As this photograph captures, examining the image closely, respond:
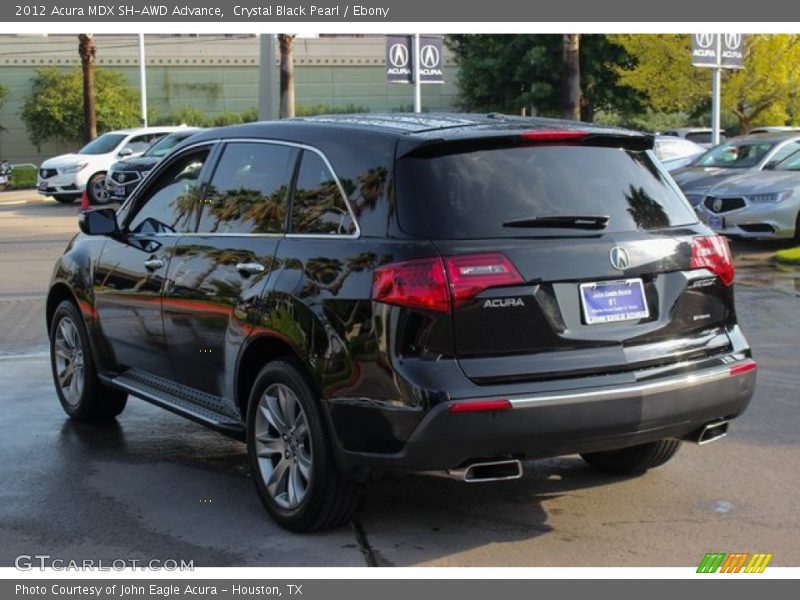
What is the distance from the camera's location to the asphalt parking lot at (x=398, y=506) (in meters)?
5.03

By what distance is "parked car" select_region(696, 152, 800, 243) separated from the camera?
53.4 ft

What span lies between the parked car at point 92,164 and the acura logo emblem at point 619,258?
24.0 meters

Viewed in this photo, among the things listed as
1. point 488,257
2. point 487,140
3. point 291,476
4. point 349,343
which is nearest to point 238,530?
point 291,476

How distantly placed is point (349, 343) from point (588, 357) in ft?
3.30

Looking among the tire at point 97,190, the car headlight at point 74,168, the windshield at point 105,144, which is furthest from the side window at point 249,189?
the windshield at point 105,144

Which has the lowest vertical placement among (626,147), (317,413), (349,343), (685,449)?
(685,449)

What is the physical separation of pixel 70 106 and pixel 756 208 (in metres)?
36.9

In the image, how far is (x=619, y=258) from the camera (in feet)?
16.3

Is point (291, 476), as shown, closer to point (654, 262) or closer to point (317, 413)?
point (317, 413)

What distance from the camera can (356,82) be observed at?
53469mm

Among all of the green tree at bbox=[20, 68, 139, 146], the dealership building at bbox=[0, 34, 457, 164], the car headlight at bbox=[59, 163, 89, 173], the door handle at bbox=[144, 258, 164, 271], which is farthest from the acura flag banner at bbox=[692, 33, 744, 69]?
the green tree at bbox=[20, 68, 139, 146]

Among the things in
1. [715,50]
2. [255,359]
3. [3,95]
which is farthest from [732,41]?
[3,95]

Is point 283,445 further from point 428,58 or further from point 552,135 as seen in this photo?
point 428,58

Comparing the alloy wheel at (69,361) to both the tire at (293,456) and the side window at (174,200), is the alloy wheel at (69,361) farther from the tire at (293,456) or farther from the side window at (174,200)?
the tire at (293,456)
